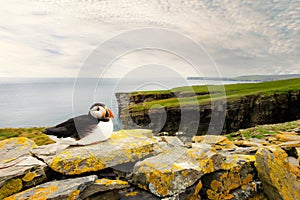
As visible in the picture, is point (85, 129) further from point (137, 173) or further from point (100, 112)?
point (137, 173)

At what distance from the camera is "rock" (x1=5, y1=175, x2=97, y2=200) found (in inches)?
170

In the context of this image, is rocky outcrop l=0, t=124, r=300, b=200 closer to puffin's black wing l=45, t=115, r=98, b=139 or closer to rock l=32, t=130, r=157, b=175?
rock l=32, t=130, r=157, b=175

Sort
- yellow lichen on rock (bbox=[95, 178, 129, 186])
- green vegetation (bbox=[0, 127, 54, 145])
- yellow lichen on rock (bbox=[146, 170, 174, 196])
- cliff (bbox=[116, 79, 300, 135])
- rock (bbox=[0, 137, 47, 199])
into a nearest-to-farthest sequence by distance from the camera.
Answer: rock (bbox=[0, 137, 47, 199]), yellow lichen on rock (bbox=[95, 178, 129, 186]), yellow lichen on rock (bbox=[146, 170, 174, 196]), green vegetation (bbox=[0, 127, 54, 145]), cliff (bbox=[116, 79, 300, 135])

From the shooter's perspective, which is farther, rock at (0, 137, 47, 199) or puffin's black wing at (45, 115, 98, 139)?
puffin's black wing at (45, 115, 98, 139)

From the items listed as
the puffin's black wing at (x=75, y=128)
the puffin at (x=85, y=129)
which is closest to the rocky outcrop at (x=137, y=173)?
the puffin at (x=85, y=129)

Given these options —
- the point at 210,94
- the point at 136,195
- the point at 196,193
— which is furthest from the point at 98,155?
the point at 210,94

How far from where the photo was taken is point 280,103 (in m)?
34.7

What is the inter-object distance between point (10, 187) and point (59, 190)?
1.14 metres

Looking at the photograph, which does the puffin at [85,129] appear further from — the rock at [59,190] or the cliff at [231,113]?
the cliff at [231,113]

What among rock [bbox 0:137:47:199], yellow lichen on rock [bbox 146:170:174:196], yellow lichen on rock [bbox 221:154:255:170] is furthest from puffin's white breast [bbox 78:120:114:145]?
yellow lichen on rock [bbox 221:154:255:170]

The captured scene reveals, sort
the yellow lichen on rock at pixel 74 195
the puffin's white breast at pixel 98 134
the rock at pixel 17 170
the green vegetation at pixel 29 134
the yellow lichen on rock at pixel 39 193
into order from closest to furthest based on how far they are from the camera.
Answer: the yellow lichen on rock at pixel 39 193, the yellow lichen on rock at pixel 74 195, the rock at pixel 17 170, the puffin's white breast at pixel 98 134, the green vegetation at pixel 29 134

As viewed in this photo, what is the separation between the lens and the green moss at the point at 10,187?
4441mm

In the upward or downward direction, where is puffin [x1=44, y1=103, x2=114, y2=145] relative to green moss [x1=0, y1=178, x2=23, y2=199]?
upward

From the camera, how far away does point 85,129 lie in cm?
589
